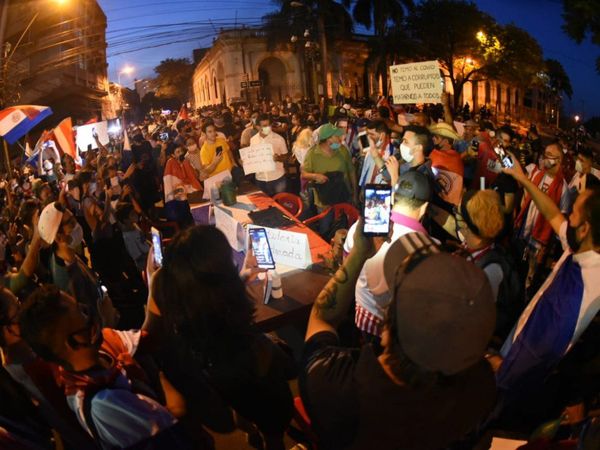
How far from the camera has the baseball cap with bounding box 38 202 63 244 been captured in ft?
11.6

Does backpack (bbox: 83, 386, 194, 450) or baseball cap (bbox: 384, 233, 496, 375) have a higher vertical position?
baseball cap (bbox: 384, 233, 496, 375)

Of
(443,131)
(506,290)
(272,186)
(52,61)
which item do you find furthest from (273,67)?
(506,290)

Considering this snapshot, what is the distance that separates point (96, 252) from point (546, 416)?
5.87 meters

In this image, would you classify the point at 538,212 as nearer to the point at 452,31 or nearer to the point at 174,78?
the point at 452,31

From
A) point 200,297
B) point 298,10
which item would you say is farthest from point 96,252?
point 298,10

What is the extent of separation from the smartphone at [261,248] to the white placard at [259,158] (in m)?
2.78

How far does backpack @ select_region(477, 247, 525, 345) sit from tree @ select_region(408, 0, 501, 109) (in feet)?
125

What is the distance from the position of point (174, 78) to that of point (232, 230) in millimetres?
92032

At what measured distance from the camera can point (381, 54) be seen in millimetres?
36719

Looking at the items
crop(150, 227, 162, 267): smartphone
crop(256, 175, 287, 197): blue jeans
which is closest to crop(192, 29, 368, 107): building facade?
crop(256, 175, 287, 197): blue jeans

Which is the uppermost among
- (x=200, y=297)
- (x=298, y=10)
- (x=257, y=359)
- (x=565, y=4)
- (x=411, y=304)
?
(x=298, y=10)

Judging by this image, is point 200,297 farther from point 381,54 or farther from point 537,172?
point 381,54

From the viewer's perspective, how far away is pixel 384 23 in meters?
36.9

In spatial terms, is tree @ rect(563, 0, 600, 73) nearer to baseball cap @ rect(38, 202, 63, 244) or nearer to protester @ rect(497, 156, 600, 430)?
protester @ rect(497, 156, 600, 430)
